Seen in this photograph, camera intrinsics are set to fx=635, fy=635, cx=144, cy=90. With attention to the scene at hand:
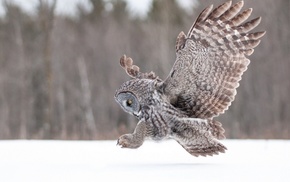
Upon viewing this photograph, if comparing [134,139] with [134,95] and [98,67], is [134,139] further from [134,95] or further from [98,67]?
[98,67]

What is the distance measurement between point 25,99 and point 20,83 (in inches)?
23.8

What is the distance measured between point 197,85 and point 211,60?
231mm

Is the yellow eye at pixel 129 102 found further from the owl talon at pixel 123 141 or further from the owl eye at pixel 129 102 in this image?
the owl talon at pixel 123 141

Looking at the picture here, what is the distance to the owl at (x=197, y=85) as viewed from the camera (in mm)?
4895

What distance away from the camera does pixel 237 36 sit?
16.3ft

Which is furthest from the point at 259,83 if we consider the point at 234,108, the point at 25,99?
the point at 25,99

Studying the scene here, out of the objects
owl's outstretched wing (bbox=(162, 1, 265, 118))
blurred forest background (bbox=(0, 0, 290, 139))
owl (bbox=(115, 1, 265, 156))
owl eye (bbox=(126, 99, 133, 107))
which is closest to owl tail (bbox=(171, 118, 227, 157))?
owl (bbox=(115, 1, 265, 156))

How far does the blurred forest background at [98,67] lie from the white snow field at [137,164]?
36.4 feet

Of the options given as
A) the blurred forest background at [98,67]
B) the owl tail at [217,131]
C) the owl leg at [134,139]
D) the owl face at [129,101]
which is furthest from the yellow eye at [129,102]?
the blurred forest background at [98,67]

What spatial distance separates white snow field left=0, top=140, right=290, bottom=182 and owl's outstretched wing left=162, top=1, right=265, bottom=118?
1.60 feet

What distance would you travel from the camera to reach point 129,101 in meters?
5.01

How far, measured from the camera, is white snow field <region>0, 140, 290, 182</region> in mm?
3895

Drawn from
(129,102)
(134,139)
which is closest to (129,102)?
(129,102)

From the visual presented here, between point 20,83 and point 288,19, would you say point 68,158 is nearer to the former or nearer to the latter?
point 288,19
